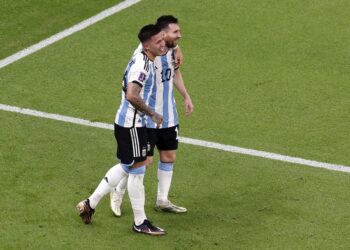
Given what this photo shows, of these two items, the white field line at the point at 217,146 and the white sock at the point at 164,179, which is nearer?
the white sock at the point at 164,179

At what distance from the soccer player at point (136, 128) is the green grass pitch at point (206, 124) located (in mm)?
227

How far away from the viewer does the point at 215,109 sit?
13961mm

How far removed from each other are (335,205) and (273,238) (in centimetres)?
106

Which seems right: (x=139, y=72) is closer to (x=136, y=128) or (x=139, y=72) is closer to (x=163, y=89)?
(x=136, y=128)

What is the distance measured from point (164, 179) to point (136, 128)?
0.96m

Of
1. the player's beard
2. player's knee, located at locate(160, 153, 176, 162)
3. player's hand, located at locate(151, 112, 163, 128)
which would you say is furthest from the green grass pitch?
the player's beard

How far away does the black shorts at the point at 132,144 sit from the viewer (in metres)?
10.6

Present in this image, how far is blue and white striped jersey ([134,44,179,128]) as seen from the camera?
36.1 ft

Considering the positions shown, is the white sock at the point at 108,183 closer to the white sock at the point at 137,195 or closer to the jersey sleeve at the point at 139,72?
the white sock at the point at 137,195

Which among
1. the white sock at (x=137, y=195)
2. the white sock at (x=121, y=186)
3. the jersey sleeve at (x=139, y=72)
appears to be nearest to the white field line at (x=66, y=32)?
the white sock at (x=121, y=186)

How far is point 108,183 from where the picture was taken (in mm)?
10922

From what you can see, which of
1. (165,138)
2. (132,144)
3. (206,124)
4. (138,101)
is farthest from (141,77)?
(206,124)

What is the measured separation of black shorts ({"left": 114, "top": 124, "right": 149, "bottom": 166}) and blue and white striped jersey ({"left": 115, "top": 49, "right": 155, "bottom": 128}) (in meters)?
0.06

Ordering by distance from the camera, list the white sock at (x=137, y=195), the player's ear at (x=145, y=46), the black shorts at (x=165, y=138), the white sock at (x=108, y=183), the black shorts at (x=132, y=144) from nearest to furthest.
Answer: the player's ear at (x=145, y=46) < the black shorts at (x=132, y=144) < the white sock at (x=137, y=195) < the white sock at (x=108, y=183) < the black shorts at (x=165, y=138)
